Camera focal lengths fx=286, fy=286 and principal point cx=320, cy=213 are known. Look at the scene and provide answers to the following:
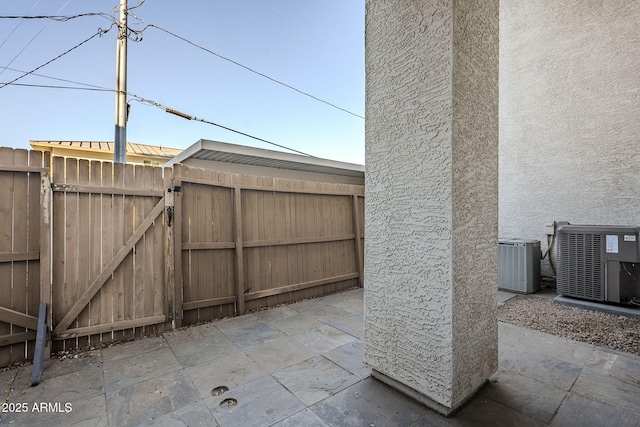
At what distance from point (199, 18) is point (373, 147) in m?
7.95

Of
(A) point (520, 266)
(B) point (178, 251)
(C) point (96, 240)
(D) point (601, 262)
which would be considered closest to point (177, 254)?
(B) point (178, 251)

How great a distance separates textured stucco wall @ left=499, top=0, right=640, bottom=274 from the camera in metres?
4.18

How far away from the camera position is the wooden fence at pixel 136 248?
2643mm

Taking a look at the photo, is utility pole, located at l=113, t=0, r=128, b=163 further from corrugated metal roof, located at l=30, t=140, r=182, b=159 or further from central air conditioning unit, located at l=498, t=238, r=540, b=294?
central air conditioning unit, located at l=498, t=238, r=540, b=294

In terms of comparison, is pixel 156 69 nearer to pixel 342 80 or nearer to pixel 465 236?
pixel 342 80

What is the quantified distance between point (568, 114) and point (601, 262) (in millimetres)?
2474

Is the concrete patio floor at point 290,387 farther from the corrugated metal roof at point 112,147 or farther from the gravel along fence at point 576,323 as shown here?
the corrugated metal roof at point 112,147

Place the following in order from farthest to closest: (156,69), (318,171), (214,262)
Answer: (156,69) < (318,171) < (214,262)

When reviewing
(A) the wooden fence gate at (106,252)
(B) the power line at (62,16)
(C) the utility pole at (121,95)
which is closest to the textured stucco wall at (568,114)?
(A) the wooden fence gate at (106,252)

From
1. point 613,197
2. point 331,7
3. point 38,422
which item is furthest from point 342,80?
point 38,422

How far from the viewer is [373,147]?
2.12 m

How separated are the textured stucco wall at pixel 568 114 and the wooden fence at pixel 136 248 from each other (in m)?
4.02

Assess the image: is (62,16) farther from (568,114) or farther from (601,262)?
(601,262)

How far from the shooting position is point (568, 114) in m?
4.69
